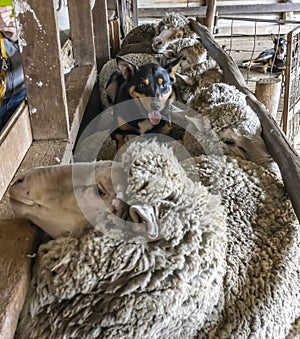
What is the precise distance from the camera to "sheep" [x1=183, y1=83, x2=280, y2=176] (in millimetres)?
1986

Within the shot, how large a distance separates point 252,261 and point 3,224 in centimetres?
72

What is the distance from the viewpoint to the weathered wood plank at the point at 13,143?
1.46 metres

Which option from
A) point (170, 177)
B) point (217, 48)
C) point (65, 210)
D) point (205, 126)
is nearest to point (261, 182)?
point (205, 126)

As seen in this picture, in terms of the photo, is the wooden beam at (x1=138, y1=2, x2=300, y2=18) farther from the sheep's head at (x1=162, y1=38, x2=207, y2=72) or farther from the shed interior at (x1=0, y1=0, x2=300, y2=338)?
the shed interior at (x1=0, y1=0, x2=300, y2=338)

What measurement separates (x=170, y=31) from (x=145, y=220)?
393 cm

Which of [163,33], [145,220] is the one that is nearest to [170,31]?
[163,33]

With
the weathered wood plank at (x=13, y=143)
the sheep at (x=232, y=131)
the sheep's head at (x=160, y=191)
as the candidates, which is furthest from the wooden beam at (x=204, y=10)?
the sheep's head at (x=160, y=191)

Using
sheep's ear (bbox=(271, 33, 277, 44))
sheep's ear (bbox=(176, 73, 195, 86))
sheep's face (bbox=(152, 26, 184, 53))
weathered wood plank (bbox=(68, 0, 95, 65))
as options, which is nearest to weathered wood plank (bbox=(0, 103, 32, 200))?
weathered wood plank (bbox=(68, 0, 95, 65))

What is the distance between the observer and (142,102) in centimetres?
279

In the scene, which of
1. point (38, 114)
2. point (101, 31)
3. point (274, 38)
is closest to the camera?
point (38, 114)

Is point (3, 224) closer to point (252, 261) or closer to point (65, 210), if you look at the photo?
point (65, 210)

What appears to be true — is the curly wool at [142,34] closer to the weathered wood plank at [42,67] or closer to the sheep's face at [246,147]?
the sheep's face at [246,147]

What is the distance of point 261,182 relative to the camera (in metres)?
1.67

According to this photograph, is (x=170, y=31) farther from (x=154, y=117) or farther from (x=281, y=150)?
(x=281, y=150)
